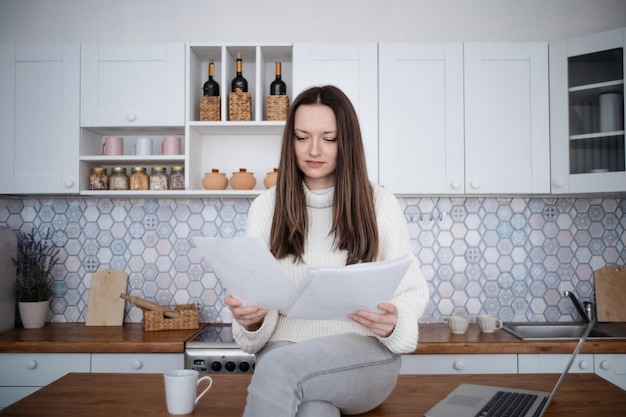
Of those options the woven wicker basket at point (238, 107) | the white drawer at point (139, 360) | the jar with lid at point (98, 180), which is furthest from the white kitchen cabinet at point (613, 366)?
the jar with lid at point (98, 180)

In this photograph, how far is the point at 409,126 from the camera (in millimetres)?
2719

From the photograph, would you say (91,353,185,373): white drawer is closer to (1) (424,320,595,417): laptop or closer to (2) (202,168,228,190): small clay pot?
(2) (202,168,228,190): small clay pot

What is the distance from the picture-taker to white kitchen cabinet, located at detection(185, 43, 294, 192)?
276 centimetres

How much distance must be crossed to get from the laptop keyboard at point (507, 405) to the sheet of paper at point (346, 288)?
0.34 meters

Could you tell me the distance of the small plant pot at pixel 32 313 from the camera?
2.85 metres

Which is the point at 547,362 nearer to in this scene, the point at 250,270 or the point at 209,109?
the point at 250,270

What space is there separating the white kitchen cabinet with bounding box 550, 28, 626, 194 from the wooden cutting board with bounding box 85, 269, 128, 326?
2403 millimetres

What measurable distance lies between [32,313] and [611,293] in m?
3.18

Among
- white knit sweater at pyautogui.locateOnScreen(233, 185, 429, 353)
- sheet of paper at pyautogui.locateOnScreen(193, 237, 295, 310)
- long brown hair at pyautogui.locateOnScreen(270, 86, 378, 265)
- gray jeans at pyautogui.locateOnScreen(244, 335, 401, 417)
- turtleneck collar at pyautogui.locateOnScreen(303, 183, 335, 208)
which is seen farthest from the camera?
turtleneck collar at pyautogui.locateOnScreen(303, 183, 335, 208)

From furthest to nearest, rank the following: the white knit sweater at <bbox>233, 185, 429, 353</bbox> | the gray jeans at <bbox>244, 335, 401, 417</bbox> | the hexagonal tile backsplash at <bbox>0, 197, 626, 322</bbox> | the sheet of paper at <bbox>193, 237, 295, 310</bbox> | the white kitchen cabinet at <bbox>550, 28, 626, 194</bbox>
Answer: the hexagonal tile backsplash at <bbox>0, 197, 626, 322</bbox>
the white kitchen cabinet at <bbox>550, 28, 626, 194</bbox>
the white knit sweater at <bbox>233, 185, 429, 353</bbox>
the sheet of paper at <bbox>193, 237, 295, 310</bbox>
the gray jeans at <bbox>244, 335, 401, 417</bbox>

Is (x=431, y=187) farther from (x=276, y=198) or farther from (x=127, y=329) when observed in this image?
(x=127, y=329)

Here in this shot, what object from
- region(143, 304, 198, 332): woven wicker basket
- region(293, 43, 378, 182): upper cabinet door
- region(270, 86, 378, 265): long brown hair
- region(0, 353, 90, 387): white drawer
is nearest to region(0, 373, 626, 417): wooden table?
region(270, 86, 378, 265): long brown hair

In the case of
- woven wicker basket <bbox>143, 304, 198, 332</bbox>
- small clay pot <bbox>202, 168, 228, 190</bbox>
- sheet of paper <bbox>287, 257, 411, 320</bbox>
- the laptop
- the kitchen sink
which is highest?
small clay pot <bbox>202, 168, 228, 190</bbox>

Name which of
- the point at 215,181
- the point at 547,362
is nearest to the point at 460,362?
the point at 547,362
